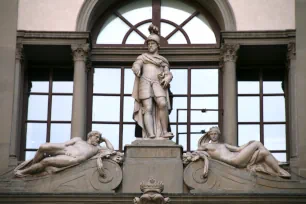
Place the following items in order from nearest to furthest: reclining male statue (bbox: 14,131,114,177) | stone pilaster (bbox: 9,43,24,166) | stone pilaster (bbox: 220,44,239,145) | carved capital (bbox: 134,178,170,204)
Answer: carved capital (bbox: 134,178,170,204), reclining male statue (bbox: 14,131,114,177), stone pilaster (bbox: 9,43,24,166), stone pilaster (bbox: 220,44,239,145)

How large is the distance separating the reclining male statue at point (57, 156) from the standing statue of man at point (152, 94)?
1.05 metres

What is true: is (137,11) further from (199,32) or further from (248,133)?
(248,133)

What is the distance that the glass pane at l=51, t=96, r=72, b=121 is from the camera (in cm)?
2727

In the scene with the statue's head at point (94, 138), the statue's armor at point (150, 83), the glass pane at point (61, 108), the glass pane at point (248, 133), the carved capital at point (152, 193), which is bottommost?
the carved capital at point (152, 193)

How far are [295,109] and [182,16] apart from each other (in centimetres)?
377

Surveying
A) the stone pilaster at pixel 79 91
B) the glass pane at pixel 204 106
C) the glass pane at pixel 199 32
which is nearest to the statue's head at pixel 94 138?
the stone pilaster at pixel 79 91

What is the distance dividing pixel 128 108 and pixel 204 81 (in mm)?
1910

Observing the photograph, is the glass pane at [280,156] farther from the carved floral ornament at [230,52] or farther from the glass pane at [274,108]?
the carved floral ornament at [230,52]

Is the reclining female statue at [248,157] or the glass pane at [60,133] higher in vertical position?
the glass pane at [60,133]

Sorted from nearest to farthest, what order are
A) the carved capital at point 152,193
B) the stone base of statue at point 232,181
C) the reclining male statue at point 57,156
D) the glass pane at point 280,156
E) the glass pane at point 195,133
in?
the carved capital at point 152,193
the stone base of statue at point 232,181
the reclining male statue at point 57,156
the glass pane at point 280,156
the glass pane at point 195,133

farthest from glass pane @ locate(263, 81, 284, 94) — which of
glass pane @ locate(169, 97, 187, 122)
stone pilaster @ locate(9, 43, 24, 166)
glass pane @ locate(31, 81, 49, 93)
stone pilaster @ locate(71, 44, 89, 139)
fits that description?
stone pilaster @ locate(9, 43, 24, 166)

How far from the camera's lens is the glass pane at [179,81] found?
2752cm

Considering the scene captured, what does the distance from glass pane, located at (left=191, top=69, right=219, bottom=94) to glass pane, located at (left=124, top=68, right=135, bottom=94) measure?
1418 mm

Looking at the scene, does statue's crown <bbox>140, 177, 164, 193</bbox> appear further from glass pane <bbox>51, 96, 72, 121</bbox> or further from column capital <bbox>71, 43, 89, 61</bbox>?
column capital <bbox>71, 43, 89, 61</bbox>
